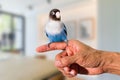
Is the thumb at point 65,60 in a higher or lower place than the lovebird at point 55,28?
lower

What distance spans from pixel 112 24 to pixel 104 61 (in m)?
0.13

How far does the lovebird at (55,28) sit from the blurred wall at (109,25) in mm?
245

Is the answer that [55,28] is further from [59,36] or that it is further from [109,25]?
[109,25]

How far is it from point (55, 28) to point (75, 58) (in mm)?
121

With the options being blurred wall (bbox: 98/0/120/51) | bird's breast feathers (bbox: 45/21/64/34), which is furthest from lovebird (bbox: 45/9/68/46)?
blurred wall (bbox: 98/0/120/51)

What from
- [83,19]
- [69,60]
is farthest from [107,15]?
[83,19]

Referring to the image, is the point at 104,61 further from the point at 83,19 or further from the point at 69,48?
the point at 83,19

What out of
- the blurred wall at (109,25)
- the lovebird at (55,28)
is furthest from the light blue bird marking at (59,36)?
the blurred wall at (109,25)

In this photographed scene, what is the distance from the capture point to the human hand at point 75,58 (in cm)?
39

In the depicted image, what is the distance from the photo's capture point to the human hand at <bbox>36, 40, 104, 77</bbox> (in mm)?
389

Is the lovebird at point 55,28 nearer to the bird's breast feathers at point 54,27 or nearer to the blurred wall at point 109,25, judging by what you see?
the bird's breast feathers at point 54,27

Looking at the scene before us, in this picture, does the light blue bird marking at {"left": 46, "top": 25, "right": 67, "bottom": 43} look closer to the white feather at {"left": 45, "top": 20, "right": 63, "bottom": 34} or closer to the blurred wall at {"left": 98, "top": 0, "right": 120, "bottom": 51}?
the white feather at {"left": 45, "top": 20, "right": 63, "bottom": 34}

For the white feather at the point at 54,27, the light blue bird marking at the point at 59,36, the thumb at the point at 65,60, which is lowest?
the thumb at the point at 65,60

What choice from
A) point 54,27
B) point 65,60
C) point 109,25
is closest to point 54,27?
point 54,27
